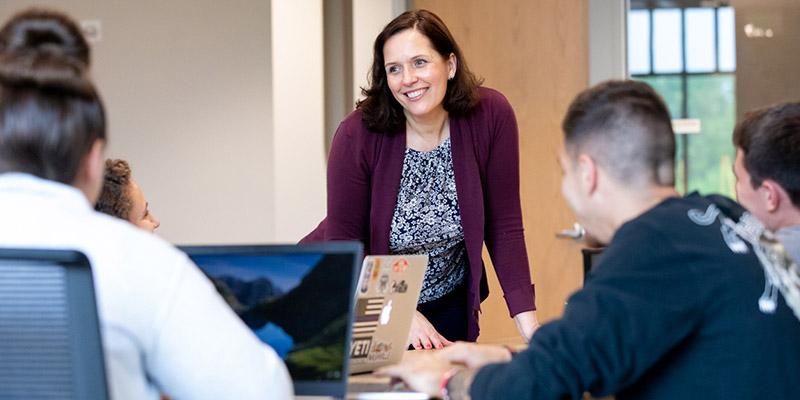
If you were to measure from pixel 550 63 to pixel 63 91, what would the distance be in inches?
151

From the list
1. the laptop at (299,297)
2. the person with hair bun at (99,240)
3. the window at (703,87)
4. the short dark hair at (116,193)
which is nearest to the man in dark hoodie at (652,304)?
the laptop at (299,297)

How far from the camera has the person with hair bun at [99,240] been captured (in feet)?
4.75

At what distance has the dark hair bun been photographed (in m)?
1.46

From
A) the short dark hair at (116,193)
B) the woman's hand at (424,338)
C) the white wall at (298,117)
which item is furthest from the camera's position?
the white wall at (298,117)

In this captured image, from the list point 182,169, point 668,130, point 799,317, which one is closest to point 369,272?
point 668,130

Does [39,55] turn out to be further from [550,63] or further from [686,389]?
[550,63]

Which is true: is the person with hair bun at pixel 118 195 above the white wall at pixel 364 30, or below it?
below

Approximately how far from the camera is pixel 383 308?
2.39 meters

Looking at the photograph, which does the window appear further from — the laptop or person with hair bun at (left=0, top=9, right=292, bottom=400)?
person with hair bun at (left=0, top=9, right=292, bottom=400)

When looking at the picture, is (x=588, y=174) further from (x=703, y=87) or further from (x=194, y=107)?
(x=194, y=107)

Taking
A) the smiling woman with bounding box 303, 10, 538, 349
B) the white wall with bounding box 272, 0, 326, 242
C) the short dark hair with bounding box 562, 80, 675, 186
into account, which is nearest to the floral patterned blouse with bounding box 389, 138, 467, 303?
the smiling woman with bounding box 303, 10, 538, 349

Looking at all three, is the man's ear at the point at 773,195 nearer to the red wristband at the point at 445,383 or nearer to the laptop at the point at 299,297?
the red wristband at the point at 445,383

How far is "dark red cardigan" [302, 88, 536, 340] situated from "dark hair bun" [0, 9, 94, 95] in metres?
1.50

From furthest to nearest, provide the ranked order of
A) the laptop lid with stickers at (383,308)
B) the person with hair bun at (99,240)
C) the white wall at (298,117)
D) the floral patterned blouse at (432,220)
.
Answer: the white wall at (298,117), the floral patterned blouse at (432,220), the laptop lid with stickers at (383,308), the person with hair bun at (99,240)
